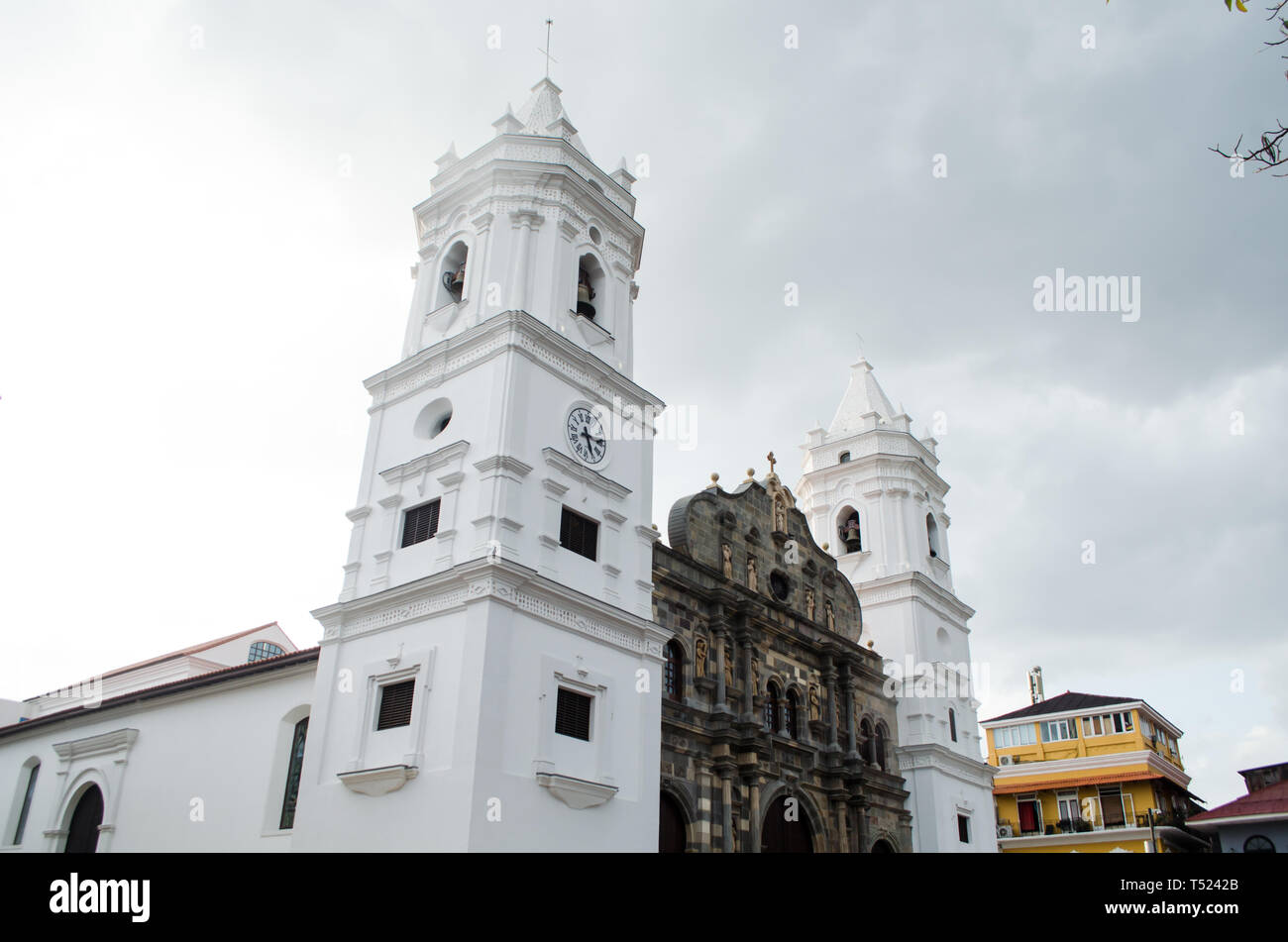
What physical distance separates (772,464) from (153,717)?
17.0 meters

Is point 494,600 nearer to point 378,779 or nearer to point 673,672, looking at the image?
point 378,779

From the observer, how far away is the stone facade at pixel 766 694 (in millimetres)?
20938

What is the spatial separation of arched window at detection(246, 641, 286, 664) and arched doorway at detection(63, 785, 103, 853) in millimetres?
10765

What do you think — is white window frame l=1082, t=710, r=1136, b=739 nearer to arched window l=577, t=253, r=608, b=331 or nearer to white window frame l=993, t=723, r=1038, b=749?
white window frame l=993, t=723, r=1038, b=749

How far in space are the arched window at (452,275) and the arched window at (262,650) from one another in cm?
1927

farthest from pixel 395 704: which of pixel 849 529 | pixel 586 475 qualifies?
pixel 849 529

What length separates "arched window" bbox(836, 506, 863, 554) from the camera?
33.7m

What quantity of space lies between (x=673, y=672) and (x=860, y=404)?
1729cm

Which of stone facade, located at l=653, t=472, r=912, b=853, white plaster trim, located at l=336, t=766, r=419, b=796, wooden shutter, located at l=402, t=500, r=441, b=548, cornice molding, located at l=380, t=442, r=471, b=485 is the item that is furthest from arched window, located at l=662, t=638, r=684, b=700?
white plaster trim, located at l=336, t=766, r=419, b=796

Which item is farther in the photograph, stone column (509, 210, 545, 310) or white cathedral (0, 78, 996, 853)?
stone column (509, 210, 545, 310)

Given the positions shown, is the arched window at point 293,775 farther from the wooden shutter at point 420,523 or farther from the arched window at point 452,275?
the arched window at point 452,275
